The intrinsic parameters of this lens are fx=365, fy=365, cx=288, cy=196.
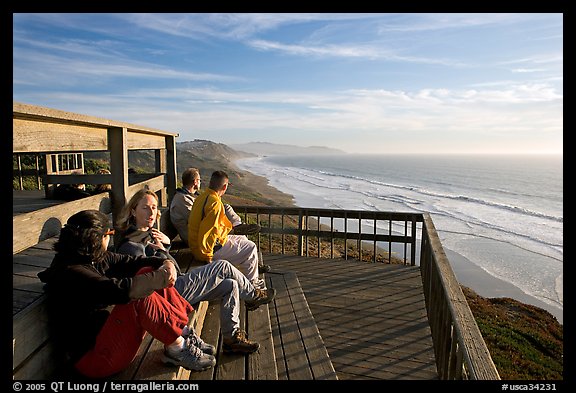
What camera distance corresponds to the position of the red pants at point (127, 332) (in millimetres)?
2037

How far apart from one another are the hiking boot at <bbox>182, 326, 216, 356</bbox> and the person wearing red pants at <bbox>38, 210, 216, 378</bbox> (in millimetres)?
142

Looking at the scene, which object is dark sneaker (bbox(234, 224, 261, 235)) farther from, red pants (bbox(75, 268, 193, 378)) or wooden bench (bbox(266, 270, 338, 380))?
red pants (bbox(75, 268, 193, 378))

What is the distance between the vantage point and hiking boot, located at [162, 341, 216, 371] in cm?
230

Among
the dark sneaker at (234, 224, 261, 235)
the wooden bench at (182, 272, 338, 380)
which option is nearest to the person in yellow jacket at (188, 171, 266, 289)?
the wooden bench at (182, 272, 338, 380)

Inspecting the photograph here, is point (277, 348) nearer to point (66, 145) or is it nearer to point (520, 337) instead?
point (66, 145)

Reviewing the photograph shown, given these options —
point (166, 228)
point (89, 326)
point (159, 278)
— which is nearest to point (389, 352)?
point (159, 278)

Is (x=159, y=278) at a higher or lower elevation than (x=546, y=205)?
higher

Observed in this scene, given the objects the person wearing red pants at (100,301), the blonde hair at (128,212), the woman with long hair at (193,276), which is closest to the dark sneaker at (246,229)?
the woman with long hair at (193,276)

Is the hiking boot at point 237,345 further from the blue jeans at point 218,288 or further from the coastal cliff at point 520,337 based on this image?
the coastal cliff at point 520,337

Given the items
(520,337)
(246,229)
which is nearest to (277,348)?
(246,229)

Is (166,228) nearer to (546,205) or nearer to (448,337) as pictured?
(448,337)

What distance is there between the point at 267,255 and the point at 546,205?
125ft

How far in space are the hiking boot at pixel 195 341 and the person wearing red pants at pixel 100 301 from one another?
0.47 ft

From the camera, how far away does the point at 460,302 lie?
2549mm
